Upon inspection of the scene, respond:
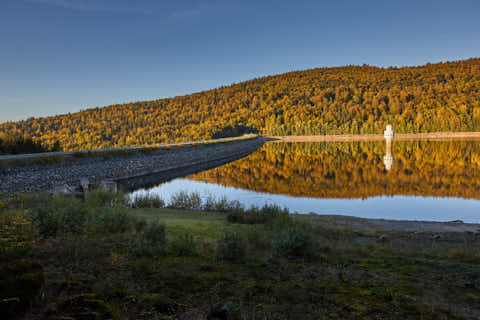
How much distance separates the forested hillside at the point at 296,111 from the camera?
94.8 m

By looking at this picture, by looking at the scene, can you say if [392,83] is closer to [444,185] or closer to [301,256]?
[444,185]

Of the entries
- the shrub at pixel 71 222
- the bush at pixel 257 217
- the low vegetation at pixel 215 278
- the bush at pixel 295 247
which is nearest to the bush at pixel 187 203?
the bush at pixel 257 217

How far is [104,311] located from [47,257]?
2.16 m

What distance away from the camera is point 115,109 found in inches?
5128

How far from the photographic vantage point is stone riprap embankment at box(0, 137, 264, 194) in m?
18.1

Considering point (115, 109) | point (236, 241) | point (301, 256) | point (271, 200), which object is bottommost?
point (271, 200)

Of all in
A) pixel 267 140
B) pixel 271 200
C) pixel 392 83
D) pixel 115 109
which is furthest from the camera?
pixel 392 83

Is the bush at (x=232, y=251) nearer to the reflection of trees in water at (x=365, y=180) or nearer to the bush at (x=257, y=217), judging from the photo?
the bush at (x=257, y=217)

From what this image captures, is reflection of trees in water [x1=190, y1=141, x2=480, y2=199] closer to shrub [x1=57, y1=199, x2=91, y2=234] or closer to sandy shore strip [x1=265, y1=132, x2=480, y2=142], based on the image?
shrub [x1=57, y1=199, x2=91, y2=234]

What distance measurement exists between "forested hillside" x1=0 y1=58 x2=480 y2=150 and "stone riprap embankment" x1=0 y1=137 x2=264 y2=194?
176 ft

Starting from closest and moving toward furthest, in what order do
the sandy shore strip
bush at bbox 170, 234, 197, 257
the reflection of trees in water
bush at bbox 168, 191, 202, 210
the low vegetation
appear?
the low vegetation → bush at bbox 170, 234, 197, 257 → bush at bbox 168, 191, 202, 210 → the reflection of trees in water → the sandy shore strip

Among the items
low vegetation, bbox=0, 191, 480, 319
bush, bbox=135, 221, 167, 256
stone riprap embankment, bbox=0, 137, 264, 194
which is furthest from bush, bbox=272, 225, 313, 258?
stone riprap embankment, bbox=0, 137, 264, 194

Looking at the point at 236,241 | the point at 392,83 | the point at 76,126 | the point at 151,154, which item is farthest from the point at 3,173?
the point at 392,83

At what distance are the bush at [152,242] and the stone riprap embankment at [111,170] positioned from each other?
595 inches
